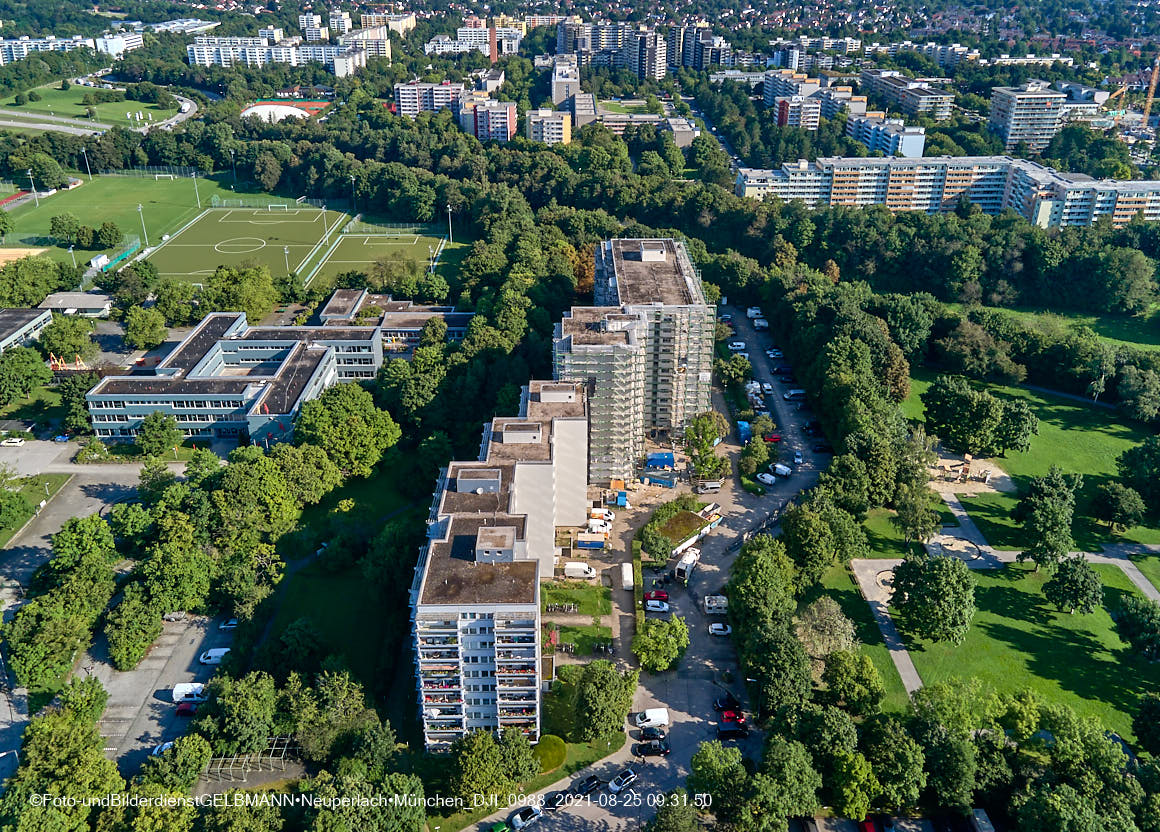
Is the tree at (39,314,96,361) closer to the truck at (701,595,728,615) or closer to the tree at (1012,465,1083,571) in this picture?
the truck at (701,595,728,615)

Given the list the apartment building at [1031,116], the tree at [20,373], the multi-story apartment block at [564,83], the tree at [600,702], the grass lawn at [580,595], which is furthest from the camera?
the multi-story apartment block at [564,83]

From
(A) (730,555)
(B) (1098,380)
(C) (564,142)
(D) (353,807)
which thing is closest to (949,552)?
(A) (730,555)

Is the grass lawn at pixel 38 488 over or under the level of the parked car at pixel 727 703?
over

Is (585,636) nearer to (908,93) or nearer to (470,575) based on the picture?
(470,575)

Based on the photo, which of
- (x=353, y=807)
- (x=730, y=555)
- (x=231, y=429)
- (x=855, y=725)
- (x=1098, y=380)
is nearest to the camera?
(x=353, y=807)

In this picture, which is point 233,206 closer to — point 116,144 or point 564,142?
point 116,144

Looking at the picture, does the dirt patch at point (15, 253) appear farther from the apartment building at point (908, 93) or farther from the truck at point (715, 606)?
the apartment building at point (908, 93)

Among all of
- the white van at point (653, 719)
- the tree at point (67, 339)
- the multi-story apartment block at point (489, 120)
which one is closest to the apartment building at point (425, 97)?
the multi-story apartment block at point (489, 120)
